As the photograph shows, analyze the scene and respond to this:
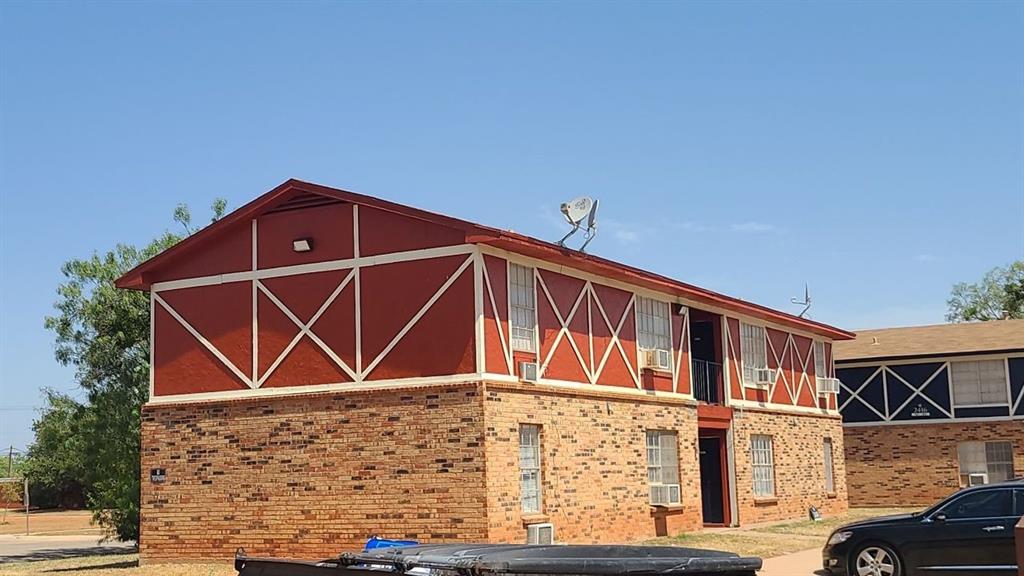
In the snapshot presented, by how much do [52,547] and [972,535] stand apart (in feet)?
97.1

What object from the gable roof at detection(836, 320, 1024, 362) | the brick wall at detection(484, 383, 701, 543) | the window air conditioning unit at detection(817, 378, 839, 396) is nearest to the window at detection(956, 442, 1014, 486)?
the gable roof at detection(836, 320, 1024, 362)

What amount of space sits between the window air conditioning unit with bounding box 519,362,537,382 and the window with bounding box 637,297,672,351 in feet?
15.8

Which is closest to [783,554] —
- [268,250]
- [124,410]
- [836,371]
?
[268,250]

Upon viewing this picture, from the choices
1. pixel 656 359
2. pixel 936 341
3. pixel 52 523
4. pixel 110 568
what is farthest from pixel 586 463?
pixel 52 523

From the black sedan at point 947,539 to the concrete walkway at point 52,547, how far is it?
71.1 feet

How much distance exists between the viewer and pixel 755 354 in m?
31.1

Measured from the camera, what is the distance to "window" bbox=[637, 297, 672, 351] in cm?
2515

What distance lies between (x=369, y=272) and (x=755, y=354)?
45.5 ft

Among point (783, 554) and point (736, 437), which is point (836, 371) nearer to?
point (736, 437)

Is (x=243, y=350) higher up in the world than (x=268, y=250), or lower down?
lower down

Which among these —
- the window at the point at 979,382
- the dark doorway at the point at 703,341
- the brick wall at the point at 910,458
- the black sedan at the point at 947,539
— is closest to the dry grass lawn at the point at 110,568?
the black sedan at the point at 947,539

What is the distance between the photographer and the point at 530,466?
20812 millimetres

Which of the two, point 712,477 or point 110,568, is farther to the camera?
point 712,477

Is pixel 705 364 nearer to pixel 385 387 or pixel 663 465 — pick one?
pixel 663 465
